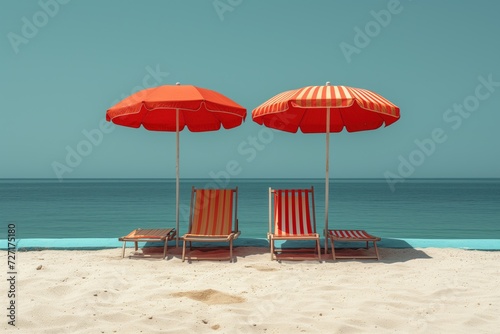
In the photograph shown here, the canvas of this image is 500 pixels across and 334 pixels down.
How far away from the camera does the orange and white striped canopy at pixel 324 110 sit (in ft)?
15.8

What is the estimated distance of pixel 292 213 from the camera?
5.67m

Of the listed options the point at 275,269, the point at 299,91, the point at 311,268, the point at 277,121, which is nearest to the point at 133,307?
the point at 275,269

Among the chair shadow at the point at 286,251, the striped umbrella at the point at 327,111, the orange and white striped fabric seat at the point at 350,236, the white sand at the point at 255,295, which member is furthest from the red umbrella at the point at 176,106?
the orange and white striped fabric seat at the point at 350,236

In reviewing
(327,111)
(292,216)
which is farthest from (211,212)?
(327,111)

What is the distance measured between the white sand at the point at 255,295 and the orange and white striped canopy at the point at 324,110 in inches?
74.5

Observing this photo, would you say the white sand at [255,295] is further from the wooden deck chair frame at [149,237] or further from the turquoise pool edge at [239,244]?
the turquoise pool edge at [239,244]

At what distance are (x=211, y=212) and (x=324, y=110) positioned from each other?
7.57 ft

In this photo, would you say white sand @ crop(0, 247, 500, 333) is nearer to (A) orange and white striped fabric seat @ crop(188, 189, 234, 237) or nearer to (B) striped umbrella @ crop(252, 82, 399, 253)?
(A) orange and white striped fabric seat @ crop(188, 189, 234, 237)

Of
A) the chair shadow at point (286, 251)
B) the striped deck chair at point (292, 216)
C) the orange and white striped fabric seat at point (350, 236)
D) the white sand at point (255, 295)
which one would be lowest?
the chair shadow at point (286, 251)

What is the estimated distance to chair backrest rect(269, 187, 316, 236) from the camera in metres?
5.48

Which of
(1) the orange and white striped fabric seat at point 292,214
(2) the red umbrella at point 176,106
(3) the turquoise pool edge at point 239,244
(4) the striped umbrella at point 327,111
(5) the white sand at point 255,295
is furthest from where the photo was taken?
(3) the turquoise pool edge at point 239,244

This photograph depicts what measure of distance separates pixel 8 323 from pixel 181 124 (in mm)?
4245

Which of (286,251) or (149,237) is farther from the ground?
(149,237)

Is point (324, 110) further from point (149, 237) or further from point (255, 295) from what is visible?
point (255, 295)
